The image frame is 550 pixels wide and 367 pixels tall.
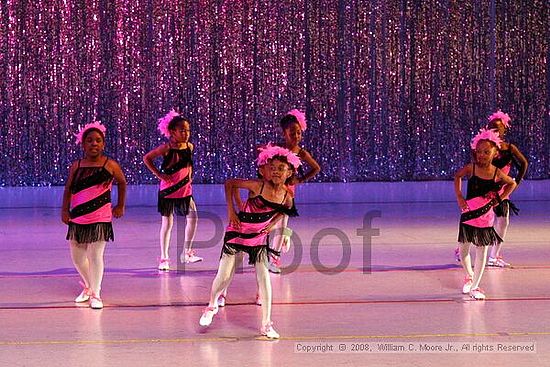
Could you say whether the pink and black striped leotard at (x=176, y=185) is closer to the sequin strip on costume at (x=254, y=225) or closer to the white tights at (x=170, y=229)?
the white tights at (x=170, y=229)

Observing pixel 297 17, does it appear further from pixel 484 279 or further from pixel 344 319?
pixel 344 319

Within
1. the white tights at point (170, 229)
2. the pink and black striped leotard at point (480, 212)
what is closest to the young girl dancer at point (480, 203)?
the pink and black striped leotard at point (480, 212)

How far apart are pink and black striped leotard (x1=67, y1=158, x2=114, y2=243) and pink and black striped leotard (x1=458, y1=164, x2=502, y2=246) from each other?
112 inches

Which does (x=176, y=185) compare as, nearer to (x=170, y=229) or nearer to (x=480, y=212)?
(x=170, y=229)

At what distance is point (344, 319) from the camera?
713 centimetres

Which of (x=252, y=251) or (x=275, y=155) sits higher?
(x=275, y=155)

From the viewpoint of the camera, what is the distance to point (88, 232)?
7.57m

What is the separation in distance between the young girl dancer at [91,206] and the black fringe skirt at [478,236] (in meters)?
2.77

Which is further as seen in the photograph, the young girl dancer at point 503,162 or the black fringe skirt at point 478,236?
the young girl dancer at point 503,162

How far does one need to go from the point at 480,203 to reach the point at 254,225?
2.14 m

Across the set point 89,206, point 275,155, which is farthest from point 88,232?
point 275,155

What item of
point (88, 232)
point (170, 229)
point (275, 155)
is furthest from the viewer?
point (170, 229)

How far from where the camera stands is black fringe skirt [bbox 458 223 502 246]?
7.85m

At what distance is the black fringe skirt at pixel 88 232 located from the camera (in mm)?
7562
